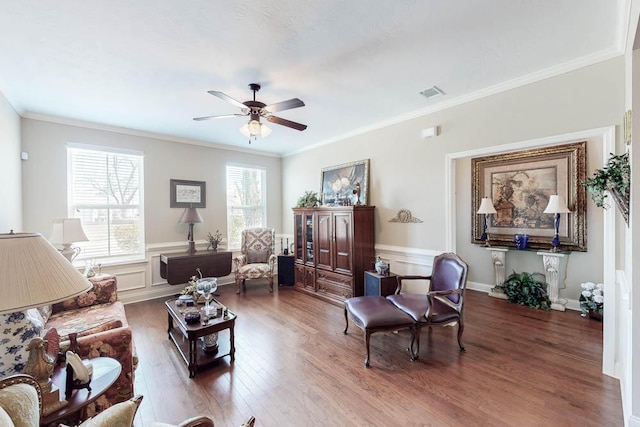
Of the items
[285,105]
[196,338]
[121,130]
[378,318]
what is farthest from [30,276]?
[121,130]

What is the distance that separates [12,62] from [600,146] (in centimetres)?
630

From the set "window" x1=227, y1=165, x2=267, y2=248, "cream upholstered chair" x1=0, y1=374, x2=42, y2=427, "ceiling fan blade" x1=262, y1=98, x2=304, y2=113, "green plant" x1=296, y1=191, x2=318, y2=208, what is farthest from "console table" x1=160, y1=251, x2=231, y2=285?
"cream upholstered chair" x1=0, y1=374, x2=42, y2=427

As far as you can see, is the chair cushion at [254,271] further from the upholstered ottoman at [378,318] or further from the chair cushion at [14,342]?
the chair cushion at [14,342]

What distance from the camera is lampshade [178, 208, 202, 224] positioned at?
4.53m

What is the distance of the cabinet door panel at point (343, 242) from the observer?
4.00m

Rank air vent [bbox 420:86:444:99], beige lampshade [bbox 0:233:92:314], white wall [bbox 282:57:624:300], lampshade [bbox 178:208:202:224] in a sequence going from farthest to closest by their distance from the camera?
1. lampshade [bbox 178:208:202:224]
2. air vent [bbox 420:86:444:99]
3. white wall [bbox 282:57:624:300]
4. beige lampshade [bbox 0:233:92:314]

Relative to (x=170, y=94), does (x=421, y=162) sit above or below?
below

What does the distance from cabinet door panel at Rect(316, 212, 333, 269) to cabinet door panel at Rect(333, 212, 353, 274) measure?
0.42 ft

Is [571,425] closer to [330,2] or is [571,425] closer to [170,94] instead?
[330,2]

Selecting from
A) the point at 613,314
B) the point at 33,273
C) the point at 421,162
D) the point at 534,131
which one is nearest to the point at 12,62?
the point at 33,273

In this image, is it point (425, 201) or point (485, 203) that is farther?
point (485, 203)

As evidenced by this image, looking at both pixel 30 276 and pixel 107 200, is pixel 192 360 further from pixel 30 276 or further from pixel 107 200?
pixel 107 200

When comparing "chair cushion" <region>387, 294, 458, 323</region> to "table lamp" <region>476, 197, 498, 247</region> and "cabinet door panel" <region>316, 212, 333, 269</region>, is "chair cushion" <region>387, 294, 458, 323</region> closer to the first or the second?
"cabinet door panel" <region>316, 212, 333, 269</region>

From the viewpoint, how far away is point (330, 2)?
1783 millimetres
